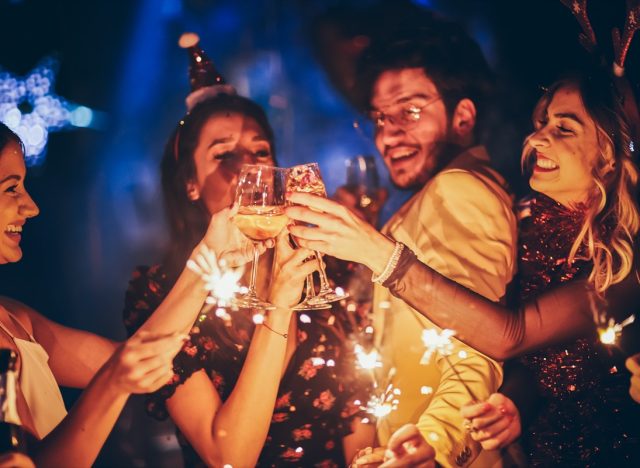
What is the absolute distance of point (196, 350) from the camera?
2.43 metres

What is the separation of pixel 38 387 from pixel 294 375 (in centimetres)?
105

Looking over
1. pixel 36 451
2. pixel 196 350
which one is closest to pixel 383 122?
pixel 196 350

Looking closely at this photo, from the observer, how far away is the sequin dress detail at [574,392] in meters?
2.35

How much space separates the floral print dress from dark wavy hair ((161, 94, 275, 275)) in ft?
0.85

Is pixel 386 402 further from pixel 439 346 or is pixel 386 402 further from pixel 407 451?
pixel 407 451

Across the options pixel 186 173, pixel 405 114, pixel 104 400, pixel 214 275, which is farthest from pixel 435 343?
pixel 186 173

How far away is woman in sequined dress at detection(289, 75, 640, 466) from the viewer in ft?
7.32

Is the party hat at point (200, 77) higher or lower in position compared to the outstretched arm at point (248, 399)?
higher

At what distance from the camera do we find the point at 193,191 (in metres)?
2.83

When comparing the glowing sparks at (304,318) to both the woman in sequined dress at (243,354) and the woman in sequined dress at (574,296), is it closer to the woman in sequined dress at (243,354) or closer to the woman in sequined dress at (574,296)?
the woman in sequined dress at (243,354)

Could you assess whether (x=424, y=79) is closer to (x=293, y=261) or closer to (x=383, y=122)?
(x=383, y=122)

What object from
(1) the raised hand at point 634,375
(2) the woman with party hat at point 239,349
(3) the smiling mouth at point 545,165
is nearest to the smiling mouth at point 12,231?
(2) the woman with party hat at point 239,349

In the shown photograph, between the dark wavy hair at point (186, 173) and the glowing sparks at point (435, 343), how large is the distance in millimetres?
1196

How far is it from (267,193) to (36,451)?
118 cm
